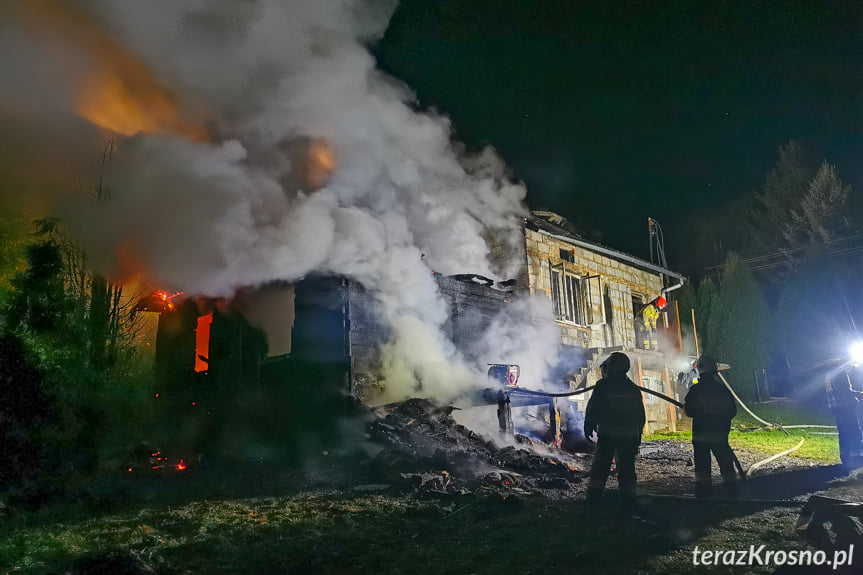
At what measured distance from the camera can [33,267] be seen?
39.5 feet

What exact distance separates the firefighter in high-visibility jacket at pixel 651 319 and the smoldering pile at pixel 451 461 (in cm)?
1299

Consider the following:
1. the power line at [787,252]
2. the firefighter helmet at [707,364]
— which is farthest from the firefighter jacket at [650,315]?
the firefighter helmet at [707,364]

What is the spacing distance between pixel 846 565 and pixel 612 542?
5.96 feet

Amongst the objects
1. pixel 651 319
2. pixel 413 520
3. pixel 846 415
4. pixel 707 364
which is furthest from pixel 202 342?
pixel 651 319

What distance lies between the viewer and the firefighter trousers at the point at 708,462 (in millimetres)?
7182

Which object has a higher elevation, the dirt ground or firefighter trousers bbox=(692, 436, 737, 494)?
firefighter trousers bbox=(692, 436, 737, 494)

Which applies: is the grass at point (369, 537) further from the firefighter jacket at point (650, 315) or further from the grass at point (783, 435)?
the firefighter jacket at point (650, 315)

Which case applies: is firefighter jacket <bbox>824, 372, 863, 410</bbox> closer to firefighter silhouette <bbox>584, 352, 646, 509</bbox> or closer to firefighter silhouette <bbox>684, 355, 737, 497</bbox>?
firefighter silhouette <bbox>684, 355, 737, 497</bbox>

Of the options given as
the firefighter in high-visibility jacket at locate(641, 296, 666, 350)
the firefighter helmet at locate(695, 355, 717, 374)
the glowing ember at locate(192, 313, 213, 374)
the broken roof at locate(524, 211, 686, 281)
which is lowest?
the firefighter helmet at locate(695, 355, 717, 374)

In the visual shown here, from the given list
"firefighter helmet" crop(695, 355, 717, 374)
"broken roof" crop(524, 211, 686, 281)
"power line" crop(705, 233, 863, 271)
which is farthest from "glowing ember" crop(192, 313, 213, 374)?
"power line" crop(705, 233, 863, 271)

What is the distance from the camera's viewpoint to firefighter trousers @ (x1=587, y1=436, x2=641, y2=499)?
6281mm

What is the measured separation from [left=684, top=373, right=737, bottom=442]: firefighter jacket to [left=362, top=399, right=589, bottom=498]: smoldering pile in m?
2.07

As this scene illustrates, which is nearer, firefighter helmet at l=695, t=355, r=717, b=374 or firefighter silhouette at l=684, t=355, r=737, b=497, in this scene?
firefighter silhouette at l=684, t=355, r=737, b=497

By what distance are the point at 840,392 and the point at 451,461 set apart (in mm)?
6641
